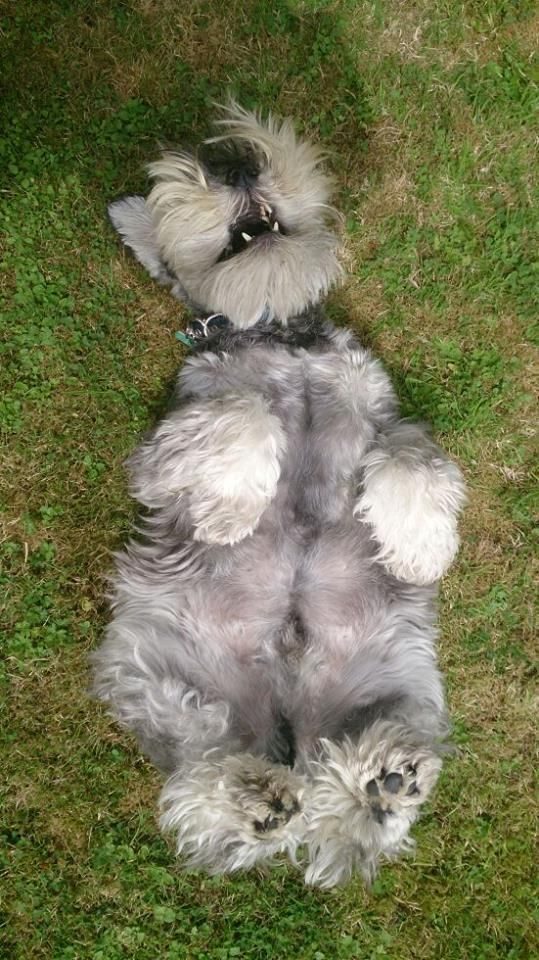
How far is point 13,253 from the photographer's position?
16.4 ft

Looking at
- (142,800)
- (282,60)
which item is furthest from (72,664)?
(282,60)

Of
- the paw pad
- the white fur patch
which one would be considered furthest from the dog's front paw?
the paw pad

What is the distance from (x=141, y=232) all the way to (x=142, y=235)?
0.02 m

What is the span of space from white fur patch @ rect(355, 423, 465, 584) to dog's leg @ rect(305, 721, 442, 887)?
829 mm

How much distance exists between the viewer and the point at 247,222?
3.97 m

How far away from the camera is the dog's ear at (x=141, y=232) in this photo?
428 centimetres

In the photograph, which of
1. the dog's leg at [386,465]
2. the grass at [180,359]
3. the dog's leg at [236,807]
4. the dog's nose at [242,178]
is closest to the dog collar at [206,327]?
the dog's leg at [386,465]

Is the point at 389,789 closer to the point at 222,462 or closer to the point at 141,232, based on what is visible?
the point at 222,462

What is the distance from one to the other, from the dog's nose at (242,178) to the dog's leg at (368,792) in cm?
273

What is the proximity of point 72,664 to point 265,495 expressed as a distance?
1932 millimetres

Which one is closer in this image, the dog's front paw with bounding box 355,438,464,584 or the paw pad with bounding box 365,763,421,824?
the paw pad with bounding box 365,763,421,824

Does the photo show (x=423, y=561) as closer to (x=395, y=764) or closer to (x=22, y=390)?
(x=395, y=764)

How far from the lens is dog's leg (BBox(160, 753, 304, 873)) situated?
366cm

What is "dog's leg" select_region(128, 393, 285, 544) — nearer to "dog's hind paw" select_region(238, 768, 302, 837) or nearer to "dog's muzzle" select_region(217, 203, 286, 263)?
"dog's muzzle" select_region(217, 203, 286, 263)
